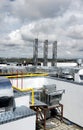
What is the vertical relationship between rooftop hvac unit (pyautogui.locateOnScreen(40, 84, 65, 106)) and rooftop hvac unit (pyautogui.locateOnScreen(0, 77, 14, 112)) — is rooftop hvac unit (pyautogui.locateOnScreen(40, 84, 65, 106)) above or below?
below

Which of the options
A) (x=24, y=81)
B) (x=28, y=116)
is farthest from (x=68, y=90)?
(x=28, y=116)

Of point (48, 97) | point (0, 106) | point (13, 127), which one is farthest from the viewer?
point (48, 97)

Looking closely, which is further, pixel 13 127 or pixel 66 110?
pixel 66 110

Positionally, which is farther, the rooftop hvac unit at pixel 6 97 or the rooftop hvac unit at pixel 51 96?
the rooftop hvac unit at pixel 51 96

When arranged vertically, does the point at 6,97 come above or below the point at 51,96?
above

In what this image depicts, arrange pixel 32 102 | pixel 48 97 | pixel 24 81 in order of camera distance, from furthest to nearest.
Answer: pixel 24 81 < pixel 48 97 < pixel 32 102

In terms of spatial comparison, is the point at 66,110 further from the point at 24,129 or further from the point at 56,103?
the point at 24,129

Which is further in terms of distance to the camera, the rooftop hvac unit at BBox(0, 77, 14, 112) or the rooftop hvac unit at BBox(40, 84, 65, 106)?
the rooftop hvac unit at BBox(40, 84, 65, 106)

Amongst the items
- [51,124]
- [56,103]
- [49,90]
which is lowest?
[51,124]

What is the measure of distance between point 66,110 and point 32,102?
385cm

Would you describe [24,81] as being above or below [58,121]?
above

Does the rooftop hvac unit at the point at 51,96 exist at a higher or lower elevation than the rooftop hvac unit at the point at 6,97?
lower

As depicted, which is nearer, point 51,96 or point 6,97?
point 6,97

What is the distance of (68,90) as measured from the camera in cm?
1570
